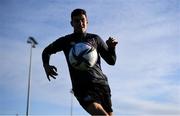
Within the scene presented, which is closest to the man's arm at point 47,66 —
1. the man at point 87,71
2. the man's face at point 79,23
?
the man at point 87,71

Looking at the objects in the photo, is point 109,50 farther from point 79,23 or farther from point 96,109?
point 96,109

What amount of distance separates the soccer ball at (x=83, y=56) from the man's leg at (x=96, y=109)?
615 millimetres

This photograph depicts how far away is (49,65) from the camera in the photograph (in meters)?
6.42

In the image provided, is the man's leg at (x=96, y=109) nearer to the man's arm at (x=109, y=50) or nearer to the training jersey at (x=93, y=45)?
the training jersey at (x=93, y=45)

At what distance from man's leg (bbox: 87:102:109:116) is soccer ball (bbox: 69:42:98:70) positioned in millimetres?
615

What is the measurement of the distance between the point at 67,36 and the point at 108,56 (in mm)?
735

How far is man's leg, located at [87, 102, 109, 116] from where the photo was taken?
5590 mm

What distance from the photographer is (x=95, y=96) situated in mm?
5844

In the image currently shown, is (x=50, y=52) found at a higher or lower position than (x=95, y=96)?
higher

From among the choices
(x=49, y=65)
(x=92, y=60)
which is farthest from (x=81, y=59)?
(x=49, y=65)

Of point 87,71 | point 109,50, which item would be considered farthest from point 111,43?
point 87,71

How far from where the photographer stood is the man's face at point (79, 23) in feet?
20.7

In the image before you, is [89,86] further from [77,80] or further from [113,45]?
[113,45]

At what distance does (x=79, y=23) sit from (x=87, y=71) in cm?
80
